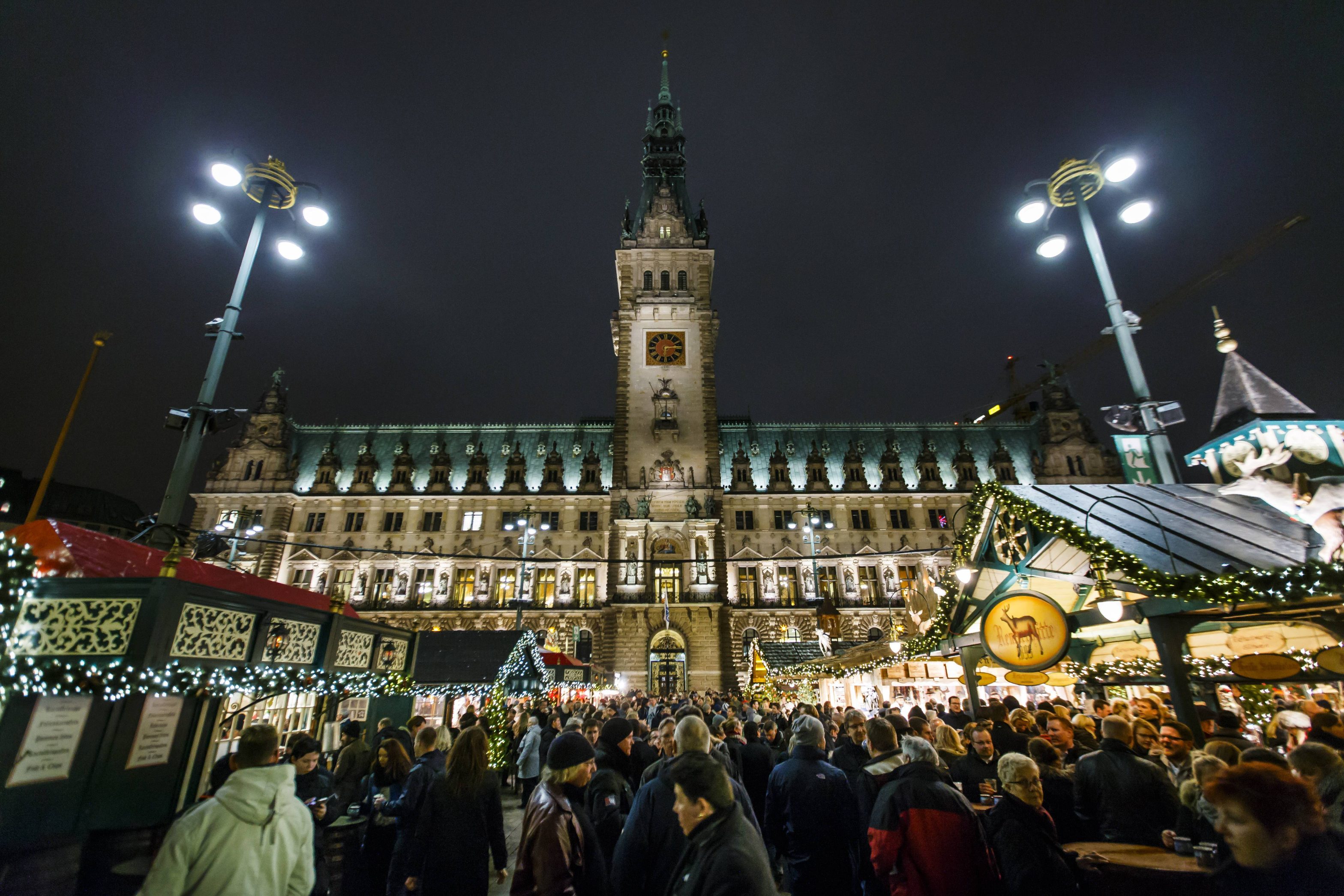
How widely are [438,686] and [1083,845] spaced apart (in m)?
12.0

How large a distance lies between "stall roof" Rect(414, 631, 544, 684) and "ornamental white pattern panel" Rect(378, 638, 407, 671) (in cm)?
90

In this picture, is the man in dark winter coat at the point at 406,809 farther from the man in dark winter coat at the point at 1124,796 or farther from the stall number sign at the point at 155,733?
the man in dark winter coat at the point at 1124,796

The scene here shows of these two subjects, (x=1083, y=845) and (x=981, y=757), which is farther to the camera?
(x=981, y=757)

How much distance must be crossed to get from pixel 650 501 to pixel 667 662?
10.1m

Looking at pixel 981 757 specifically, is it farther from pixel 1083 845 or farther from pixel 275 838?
pixel 275 838

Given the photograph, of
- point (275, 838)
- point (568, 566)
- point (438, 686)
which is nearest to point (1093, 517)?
point (275, 838)

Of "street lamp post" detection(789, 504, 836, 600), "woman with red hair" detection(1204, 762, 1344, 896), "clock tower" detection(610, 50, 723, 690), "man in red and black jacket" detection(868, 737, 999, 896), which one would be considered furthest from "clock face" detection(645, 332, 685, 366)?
"woman with red hair" detection(1204, 762, 1344, 896)

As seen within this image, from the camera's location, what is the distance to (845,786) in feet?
17.1

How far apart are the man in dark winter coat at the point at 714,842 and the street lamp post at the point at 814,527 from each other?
3672cm

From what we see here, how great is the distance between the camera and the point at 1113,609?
745 centimetres

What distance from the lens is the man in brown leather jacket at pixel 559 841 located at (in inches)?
138

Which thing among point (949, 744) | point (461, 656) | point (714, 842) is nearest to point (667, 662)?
point (461, 656)

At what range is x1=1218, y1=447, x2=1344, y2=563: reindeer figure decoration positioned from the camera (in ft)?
22.7

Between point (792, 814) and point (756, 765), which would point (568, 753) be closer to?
point (792, 814)
